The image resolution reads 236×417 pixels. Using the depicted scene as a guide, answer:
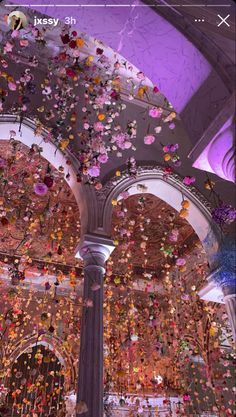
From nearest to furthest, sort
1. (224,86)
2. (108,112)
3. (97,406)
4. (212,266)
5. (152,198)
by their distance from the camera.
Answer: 1. (224,86)
2. (97,406)
3. (212,266)
4. (108,112)
5. (152,198)

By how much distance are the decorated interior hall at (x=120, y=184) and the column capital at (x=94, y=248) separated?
19mm

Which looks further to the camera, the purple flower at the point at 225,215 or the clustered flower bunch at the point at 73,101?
the clustered flower bunch at the point at 73,101

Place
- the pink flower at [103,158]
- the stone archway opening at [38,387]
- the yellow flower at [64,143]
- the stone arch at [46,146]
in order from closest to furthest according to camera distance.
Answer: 1. the pink flower at [103,158]
2. the yellow flower at [64,143]
3. the stone arch at [46,146]
4. the stone archway opening at [38,387]

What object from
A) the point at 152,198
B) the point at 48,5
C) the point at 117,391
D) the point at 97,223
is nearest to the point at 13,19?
the point at 48,5

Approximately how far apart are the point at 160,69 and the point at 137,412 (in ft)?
25.2

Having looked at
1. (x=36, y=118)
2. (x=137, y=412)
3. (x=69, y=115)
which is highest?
(x=69, y=115)

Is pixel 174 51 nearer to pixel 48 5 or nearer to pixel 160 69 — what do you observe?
pixel 160 69

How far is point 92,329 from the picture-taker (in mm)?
4387

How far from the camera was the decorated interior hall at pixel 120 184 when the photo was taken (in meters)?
3.04

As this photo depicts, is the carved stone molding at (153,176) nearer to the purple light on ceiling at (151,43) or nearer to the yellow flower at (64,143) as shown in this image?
the yellow flower at (64,143)

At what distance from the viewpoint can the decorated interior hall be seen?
304 cm

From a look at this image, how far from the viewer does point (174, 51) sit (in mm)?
3072

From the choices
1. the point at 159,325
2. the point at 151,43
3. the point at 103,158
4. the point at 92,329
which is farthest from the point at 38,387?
the point at 151,43

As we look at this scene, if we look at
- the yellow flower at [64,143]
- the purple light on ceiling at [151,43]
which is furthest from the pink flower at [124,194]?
the purple light on ceiling at [151,43]
